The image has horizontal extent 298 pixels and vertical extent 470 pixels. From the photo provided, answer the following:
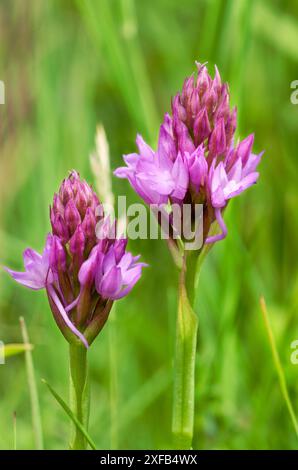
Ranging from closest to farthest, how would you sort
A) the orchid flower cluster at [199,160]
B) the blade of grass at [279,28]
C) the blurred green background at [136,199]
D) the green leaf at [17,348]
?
the orchid flower cluster at [199,160] → the green leaf at [17,348] → the blurred green background at [136,199] → the blade of grass at [279,28]

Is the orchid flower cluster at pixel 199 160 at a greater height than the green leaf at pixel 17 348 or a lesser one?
greater

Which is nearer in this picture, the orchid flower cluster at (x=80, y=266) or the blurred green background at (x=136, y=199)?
the orchid flower cluster at (x=80, y=266)

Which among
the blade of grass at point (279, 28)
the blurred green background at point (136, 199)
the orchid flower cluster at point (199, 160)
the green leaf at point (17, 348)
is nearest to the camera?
the orchid flower cluster at point (199, 160)

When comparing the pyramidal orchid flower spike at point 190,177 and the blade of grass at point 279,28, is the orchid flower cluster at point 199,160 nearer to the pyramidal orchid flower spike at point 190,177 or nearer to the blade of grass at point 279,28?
the pyramidal orchid flower spike at point 190,177

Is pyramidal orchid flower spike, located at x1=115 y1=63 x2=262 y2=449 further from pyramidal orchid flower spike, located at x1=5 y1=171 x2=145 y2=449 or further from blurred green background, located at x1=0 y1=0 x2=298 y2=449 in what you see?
blurred green background, located at x1=0 y1=0 x2=298 y2=449

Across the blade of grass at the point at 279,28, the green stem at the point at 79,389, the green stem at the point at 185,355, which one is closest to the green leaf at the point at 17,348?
the green stem at the point at 79,389

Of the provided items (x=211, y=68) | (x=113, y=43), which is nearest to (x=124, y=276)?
(x=113, y=43)
